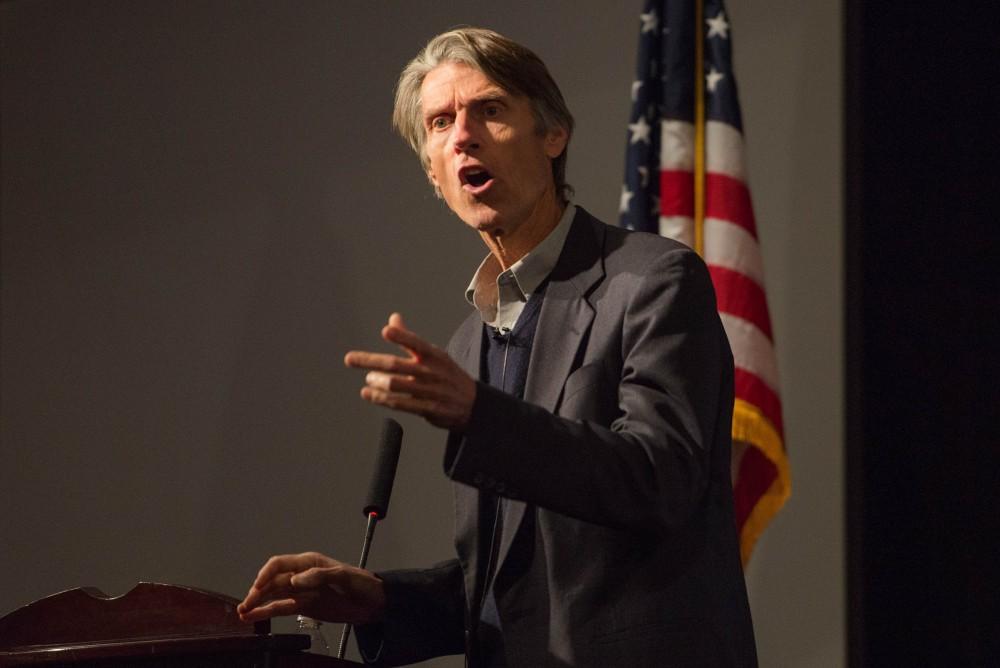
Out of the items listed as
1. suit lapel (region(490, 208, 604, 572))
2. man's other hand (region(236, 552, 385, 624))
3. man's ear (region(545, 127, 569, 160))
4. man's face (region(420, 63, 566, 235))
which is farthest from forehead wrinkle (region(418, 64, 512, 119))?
man's other hand (region(236, 552, 385, 624))

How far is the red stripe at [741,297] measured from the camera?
3.23 meters

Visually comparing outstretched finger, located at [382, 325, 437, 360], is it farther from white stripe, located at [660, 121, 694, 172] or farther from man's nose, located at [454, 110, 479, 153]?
white stripe, located at [660, 121, 694, 172]

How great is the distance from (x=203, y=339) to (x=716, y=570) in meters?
3.26

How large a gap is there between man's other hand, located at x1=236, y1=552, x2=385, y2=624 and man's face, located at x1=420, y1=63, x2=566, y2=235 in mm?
587

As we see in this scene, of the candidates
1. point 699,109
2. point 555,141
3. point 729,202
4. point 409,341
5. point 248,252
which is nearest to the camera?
point 409,341

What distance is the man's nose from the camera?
1976 mm

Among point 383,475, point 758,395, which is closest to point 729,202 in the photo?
point 758,395

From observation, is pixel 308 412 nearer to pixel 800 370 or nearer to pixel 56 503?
pixel 56 503

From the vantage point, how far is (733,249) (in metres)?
3.28

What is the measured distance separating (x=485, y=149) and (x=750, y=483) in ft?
5.07

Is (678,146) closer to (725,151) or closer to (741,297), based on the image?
(725,151)

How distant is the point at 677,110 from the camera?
11.1ft

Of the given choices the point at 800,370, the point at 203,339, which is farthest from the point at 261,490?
the point at 800,370

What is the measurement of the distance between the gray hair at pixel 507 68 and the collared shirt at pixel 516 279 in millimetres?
156
